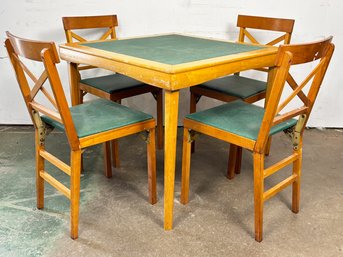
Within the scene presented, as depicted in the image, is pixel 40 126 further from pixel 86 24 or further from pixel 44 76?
pixel 86 24

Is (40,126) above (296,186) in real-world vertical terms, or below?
above

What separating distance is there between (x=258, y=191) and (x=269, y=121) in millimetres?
Result: 367

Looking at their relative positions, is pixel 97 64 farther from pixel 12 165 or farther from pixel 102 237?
pixel 12 165

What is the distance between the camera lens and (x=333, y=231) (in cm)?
186

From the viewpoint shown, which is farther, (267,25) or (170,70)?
(267,25)

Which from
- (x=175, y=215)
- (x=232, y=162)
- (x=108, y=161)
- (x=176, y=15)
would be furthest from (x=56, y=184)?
(x=176, y=15)

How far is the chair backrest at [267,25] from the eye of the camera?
8.15ft

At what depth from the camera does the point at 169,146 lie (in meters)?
1.70

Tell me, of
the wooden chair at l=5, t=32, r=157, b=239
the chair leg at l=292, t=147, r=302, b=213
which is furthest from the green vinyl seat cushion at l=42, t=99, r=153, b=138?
the chair leg at l=292, t=147, r=302, b=213

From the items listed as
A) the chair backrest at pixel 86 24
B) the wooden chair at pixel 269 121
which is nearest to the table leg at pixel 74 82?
the chair backrest at pixel 86 24

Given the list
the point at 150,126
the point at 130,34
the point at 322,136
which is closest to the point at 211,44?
the point at 150,126

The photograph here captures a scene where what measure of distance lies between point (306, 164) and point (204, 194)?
0.87m

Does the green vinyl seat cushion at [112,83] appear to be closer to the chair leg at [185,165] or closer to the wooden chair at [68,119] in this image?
the wooden chair at [68,119]

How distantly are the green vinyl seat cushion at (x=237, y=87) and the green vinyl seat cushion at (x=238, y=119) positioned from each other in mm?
222
